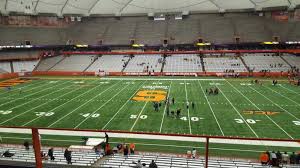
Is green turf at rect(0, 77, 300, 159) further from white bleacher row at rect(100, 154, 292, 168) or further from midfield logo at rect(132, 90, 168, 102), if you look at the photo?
white bleacher row at rect(100, 154, 292, 168)

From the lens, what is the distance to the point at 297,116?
2266 cm

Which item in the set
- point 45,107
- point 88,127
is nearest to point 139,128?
point 88,127

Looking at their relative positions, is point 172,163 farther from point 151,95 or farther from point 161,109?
point 151,95

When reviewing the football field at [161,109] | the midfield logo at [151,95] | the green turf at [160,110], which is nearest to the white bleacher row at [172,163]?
the green turf at [160,110]

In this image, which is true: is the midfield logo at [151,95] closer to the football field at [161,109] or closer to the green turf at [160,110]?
the football field at [161,109]

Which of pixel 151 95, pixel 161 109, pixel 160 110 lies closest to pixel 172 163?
pixel 160 110

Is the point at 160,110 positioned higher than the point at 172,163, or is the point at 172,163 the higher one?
the point at 172,163

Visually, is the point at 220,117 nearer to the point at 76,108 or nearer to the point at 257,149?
the point at 257,149

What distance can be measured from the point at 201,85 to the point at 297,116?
1719 centimetres

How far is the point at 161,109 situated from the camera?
25.7 metres

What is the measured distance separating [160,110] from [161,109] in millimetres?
364

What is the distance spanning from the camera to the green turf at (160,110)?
801 inches

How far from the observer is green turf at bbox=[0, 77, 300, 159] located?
66.7ft

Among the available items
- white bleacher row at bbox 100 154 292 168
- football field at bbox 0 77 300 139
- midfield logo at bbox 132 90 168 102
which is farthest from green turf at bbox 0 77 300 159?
white bleacher row at bbox 100 154 292 168
